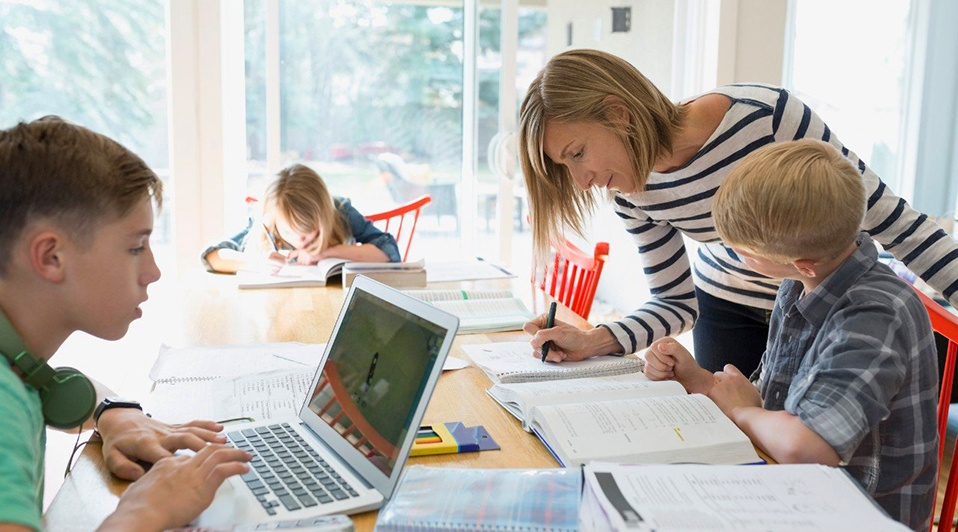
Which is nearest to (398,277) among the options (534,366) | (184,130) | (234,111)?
(534,366)

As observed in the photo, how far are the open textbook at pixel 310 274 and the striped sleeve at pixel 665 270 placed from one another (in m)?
0.82

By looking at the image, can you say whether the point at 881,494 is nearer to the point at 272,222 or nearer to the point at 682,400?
the point at 682,400

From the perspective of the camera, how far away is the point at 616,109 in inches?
54.5

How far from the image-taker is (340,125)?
4.18 metres

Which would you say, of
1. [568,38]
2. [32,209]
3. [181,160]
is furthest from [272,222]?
[568,38]

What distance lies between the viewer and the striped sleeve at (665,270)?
5.27 ft

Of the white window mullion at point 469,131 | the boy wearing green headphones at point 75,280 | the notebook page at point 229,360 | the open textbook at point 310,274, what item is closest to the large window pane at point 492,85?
the white window mullion at point 469,131

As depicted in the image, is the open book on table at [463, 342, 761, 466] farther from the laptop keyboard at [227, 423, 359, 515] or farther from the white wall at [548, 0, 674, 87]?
the white wall at [548, 0, 674, 87]

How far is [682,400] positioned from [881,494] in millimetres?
281

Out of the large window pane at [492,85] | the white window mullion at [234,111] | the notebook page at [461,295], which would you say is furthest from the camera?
the large window pane at [492,85]

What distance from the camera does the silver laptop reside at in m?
0.89

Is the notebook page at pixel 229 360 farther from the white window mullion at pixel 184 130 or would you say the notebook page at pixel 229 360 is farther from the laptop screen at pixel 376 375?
the white window mullion at pixel 184 130

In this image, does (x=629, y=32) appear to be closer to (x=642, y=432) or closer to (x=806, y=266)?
(x=806, y=266)

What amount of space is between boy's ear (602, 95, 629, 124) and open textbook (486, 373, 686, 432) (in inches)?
17.1
